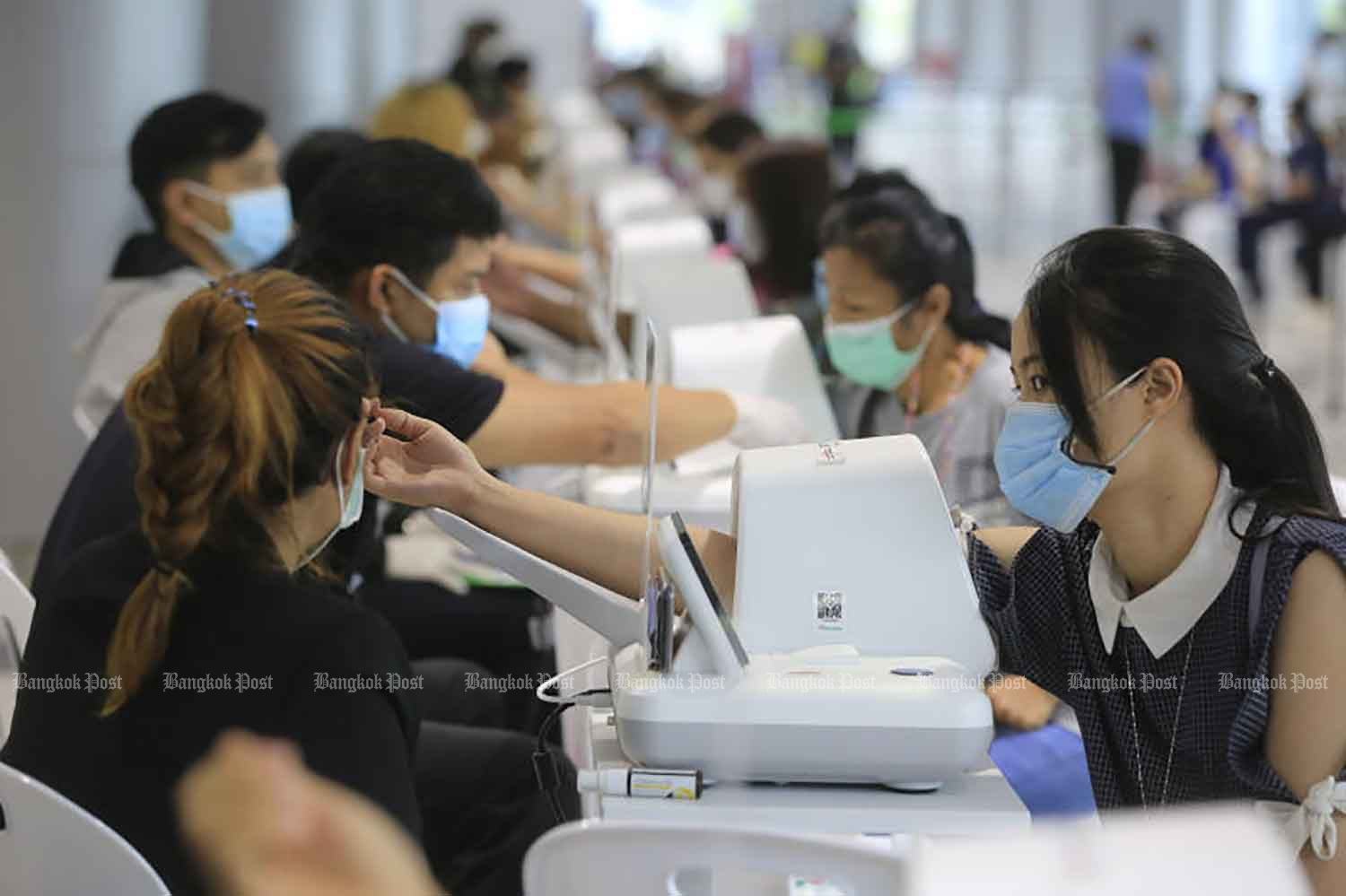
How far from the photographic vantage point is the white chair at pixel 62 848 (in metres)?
1.45

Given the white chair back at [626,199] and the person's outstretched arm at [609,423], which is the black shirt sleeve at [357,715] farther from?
the white chair back at [626,199]

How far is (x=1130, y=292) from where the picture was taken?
1.84 m

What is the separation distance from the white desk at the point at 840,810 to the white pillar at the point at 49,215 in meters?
3.30

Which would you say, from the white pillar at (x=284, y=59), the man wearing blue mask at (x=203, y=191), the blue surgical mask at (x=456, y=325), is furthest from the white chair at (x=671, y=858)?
the white pillar at (x=284, y=59)

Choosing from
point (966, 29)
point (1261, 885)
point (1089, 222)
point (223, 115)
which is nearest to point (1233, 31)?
point (966, 29)

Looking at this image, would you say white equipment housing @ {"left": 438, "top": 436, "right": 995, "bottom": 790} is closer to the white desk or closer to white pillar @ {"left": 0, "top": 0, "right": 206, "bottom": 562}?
the white desk

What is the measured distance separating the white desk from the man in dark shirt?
773cm

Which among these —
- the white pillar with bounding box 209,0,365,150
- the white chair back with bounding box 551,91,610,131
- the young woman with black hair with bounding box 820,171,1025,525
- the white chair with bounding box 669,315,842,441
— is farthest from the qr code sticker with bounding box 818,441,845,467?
the white chair back with bounding box 551,91,610,131

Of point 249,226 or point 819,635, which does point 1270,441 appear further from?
point 249,226

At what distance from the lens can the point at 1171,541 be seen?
1885 millimetres

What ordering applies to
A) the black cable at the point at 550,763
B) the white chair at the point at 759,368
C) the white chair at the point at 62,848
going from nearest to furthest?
the white chair at the point at 62,848
the black cable at the point at 550,763
the white chair at the point at 759,368

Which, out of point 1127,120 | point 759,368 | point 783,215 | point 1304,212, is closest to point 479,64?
point 1127,120

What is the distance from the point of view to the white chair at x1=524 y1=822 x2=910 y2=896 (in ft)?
4.07

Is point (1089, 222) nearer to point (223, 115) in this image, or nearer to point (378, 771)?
point (223, 115)
